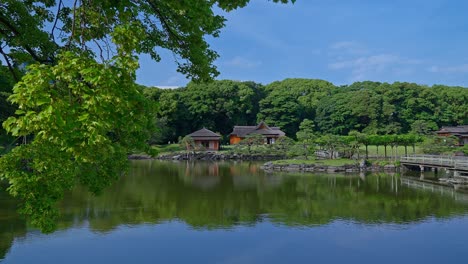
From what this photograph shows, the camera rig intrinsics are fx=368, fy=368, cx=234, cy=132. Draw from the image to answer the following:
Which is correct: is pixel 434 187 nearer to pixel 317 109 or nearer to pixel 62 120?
pixel 62 120

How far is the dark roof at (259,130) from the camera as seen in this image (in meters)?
40.8

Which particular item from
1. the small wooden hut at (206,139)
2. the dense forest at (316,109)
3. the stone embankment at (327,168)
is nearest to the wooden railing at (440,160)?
the stone embankment at (327,168)

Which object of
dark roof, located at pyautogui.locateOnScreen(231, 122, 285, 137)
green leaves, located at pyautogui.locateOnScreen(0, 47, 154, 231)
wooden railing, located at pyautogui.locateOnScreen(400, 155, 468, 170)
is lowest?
wooden railing, located at pyautogui.locateOnScreen(400, 155, 468, 170)

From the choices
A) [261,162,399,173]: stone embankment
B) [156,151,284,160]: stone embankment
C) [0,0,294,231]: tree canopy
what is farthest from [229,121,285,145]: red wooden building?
[0,0,294,231]: tree canopy

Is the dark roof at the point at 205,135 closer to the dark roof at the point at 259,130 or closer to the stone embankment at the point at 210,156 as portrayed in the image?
the stone embankment at the point at 210,156

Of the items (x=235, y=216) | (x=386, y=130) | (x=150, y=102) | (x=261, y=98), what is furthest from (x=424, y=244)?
(x=261, y=98)

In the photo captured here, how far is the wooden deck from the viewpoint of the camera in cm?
1888

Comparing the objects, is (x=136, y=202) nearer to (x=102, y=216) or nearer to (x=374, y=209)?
(x=102, y=216)

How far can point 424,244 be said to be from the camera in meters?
8.71

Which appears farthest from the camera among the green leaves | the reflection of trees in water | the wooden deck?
the wooden deck

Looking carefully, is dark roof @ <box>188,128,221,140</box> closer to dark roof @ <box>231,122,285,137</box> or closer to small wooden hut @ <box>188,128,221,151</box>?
small wooden hut @ <box>188,128,221,151</box>

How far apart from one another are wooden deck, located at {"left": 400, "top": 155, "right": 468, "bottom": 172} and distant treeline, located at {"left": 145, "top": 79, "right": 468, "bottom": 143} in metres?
16.1

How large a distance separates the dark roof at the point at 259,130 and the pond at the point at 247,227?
79.4 ft

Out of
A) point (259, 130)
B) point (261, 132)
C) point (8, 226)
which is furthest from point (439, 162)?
point (259, 130)
